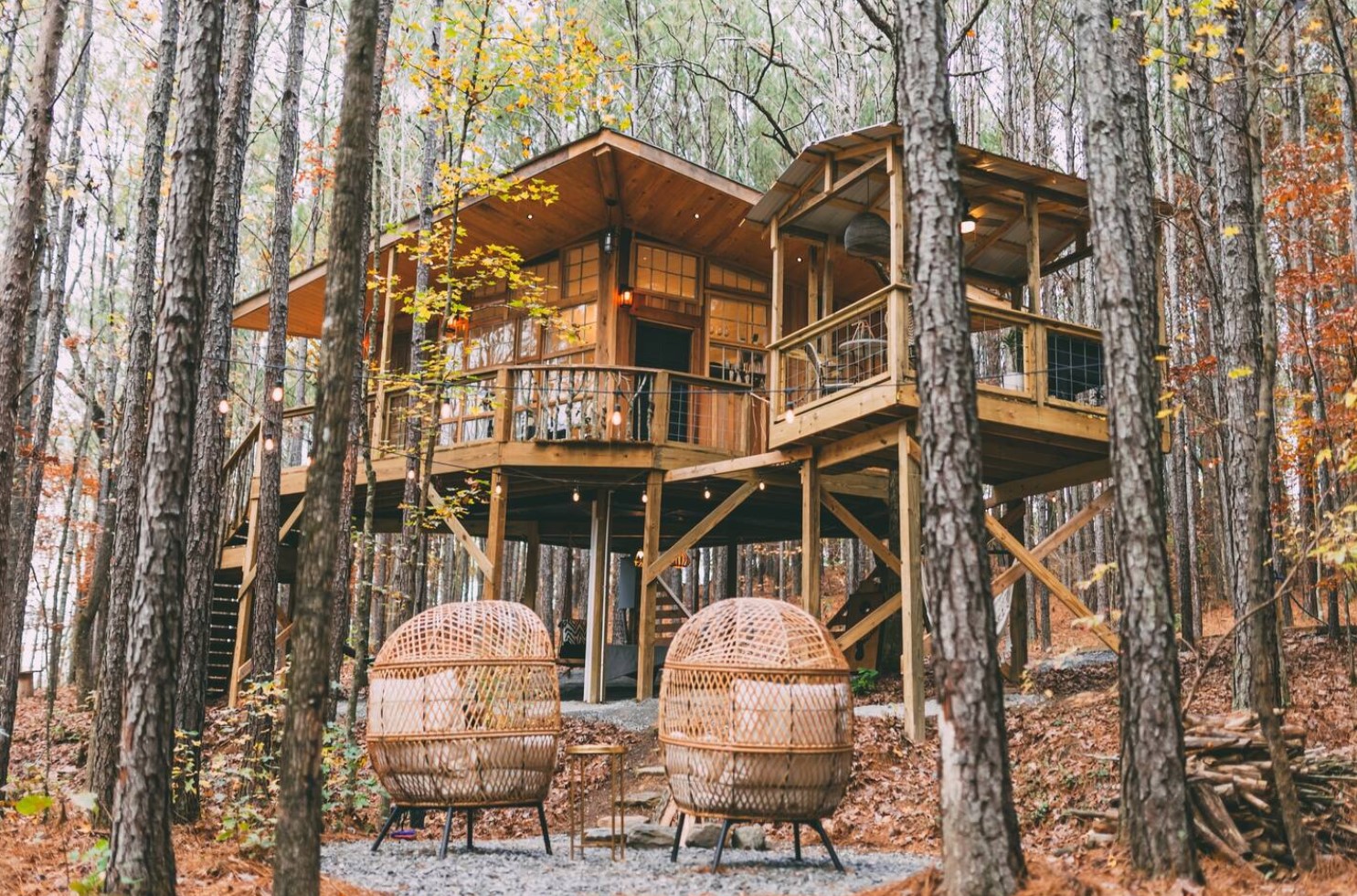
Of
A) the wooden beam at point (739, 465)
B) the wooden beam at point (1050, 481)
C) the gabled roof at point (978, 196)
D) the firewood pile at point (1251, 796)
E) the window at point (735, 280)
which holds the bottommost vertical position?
the firewood pile at point (1251, 796)

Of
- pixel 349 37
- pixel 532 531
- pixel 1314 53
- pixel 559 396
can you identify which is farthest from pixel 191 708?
pixel 1314 53

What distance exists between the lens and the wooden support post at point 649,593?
13461 millimetres

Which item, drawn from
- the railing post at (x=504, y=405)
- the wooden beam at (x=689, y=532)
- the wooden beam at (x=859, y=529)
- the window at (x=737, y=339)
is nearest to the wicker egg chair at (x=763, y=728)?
the wooden beam at (x=859, y=529)

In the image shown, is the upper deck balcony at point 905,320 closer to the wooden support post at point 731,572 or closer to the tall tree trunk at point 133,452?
the wooden support post at point 731,572

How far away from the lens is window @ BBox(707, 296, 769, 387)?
15.9m

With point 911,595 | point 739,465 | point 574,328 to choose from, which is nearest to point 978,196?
point 739,465

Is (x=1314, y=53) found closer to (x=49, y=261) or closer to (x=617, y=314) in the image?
(x=617, y=314)

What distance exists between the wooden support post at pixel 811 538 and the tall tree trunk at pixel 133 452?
22.0ft

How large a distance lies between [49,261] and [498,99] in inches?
577

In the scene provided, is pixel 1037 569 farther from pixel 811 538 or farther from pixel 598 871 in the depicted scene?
pixel 598 871

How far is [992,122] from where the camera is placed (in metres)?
27.6

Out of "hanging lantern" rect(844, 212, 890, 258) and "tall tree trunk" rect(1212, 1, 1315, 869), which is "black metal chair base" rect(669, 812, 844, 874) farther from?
"hanging lantern" rect(844, 212, 890, 258)

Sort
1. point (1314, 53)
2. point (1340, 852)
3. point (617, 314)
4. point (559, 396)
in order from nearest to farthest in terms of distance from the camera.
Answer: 1. point (1340, 852)
2. point (559, 396)
3. point (617, 314)
4. point (1314, 53)

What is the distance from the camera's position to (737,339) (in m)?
16.1
